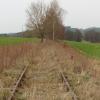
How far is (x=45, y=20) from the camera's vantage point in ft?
276

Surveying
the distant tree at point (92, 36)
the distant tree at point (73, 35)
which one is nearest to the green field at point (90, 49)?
the distant tree at point (73, 35)

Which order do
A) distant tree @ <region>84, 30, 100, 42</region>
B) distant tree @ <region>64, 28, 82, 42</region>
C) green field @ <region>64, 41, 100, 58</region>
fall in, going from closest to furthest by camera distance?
1. green field @ <region>64, 41, 100, 58</region>
2. distant tree @ <region>64, 28, 82, 42</region>
3. distant tree @ <region>84, 30, 100, 42</region>

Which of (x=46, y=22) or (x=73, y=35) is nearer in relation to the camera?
(x=46, y=22)

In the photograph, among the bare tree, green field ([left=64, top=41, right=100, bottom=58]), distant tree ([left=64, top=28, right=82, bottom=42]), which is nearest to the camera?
green field ([left=64, top=41, right=100, bottom=58])

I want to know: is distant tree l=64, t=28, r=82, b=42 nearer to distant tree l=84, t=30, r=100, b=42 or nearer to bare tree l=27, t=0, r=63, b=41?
distant tree l=84, t=30, r=100, b=42

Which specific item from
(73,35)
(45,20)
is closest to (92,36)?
(73,35)

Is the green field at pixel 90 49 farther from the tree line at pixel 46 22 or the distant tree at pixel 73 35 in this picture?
the distant tree at pixel 73 35

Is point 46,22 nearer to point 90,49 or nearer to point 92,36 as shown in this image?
point 90,49

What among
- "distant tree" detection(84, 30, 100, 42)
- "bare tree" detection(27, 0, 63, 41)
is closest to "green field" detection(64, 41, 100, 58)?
"bare tree" detection(27, 0, 63, 41)

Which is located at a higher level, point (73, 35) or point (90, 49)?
point (90, 49)

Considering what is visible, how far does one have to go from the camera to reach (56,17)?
8738cm

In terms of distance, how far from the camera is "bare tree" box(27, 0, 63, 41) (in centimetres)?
8256

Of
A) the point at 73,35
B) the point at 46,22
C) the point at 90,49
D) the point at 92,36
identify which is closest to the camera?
the point at 90,49

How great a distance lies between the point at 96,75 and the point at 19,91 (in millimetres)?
4492
